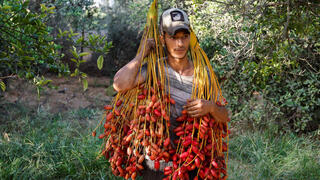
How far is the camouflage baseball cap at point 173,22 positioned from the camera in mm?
1716

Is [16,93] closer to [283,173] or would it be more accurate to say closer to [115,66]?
[115,66]

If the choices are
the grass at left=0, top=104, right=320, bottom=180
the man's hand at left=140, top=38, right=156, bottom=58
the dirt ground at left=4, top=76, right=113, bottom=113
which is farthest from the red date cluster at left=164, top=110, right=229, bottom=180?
the dirt ground at left=4, top=76, right=113, bottom=113

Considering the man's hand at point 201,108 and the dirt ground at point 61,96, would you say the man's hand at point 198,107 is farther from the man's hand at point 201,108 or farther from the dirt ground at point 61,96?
the dirt ground at point 61,96

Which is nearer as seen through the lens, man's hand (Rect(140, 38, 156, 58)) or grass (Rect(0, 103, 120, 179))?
man's hand (Rect(140, 38, 156, 58))

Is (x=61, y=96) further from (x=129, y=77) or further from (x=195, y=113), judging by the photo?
(x=195, y=113)

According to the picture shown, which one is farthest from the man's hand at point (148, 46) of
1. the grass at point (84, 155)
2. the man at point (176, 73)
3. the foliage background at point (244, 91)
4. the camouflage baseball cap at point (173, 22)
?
the grass at point (84, 155)

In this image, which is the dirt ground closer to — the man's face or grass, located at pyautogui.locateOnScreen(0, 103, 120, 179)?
grass, located at pyautogui.locateOnScreen(0, 103, 120, 179)

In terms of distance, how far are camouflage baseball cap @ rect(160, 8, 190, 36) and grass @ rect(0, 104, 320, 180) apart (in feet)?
5.97

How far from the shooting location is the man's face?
1766mm

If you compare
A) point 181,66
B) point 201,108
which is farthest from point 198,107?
point 181,66

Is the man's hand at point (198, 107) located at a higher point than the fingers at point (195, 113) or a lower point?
higher

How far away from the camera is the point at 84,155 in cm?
324

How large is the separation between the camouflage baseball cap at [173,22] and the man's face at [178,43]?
0.04 m

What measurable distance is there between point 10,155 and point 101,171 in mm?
1040
